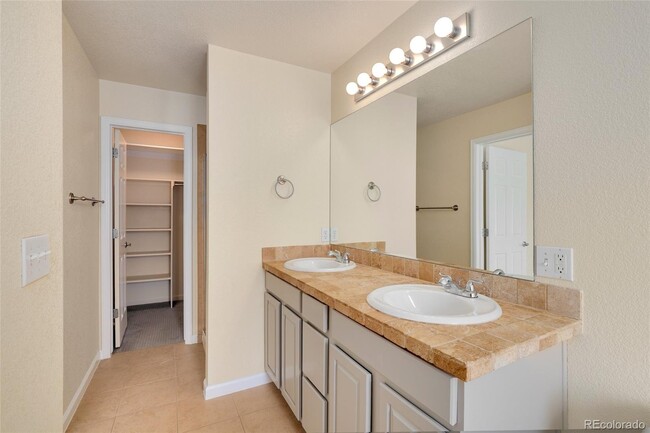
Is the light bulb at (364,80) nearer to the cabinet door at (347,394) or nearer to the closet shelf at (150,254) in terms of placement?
the cabinet door at (347,394)

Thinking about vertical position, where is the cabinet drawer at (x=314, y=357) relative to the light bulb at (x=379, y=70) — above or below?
below

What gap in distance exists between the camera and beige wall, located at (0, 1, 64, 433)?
2.24 ft

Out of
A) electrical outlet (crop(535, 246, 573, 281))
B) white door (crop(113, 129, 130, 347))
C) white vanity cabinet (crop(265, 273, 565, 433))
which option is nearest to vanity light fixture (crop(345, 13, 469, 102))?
electrical outlet (crop(535, 246, 573, 281))

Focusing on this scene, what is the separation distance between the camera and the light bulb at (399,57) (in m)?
1.68

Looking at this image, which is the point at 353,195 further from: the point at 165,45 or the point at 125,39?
the point at 125,39

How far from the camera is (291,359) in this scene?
5.88ft

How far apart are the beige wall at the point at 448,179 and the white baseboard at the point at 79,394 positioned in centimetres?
230

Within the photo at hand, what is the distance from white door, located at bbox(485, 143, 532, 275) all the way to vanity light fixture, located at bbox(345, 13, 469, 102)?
0.56 m

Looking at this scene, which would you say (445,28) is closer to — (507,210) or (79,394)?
(507,210)

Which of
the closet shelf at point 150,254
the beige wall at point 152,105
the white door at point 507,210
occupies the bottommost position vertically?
the closet shelf at point 150,254

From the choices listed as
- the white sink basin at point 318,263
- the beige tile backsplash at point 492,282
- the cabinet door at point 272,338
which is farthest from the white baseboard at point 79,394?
the white sink basin at point 318,263

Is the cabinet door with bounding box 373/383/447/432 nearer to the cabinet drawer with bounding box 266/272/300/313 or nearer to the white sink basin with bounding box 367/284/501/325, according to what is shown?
the white sink basin with bounding box 367/284/501/325

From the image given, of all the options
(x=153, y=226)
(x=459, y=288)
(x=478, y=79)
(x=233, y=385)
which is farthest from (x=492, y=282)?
(x=153, y=226)

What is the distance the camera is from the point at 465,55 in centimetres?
140
